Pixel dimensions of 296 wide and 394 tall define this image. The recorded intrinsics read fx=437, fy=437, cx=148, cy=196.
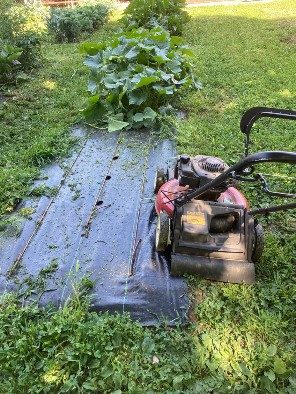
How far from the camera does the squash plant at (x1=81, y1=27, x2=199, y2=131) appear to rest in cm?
659

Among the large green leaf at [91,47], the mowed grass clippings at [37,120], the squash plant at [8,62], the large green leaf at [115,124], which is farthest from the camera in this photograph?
the squash plant at [8,62]

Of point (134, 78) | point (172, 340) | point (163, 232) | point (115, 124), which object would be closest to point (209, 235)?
point (163, 232)

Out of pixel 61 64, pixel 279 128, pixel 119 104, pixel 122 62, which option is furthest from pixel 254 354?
pixel 61 64

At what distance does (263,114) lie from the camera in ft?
9.02

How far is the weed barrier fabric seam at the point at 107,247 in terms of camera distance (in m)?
3.43

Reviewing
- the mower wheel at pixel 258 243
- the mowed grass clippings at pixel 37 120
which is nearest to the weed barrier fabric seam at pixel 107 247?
the mowed grass clippings at pixel 37 120

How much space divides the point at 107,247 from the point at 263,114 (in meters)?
1.93

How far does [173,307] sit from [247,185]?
206 centimetres

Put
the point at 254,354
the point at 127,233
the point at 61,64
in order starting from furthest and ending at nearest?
the point at 61,64, the point at 127,233, the point at 254,354

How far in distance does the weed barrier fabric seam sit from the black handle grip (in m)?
1.39

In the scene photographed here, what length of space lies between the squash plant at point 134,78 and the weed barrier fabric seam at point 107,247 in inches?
48.8

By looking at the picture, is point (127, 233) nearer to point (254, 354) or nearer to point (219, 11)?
point (254, 354)

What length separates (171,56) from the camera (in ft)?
24.9

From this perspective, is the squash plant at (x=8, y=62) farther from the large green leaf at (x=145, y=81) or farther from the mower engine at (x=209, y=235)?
the mower engine at (x=209, y=235)
